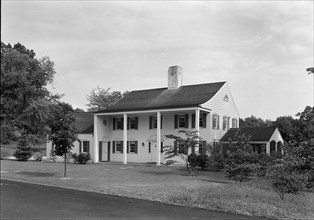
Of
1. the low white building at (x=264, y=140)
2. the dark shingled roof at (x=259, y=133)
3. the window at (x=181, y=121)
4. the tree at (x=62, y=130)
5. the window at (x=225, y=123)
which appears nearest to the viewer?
the tree at (x=62, y=130)

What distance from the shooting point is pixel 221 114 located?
112 ft

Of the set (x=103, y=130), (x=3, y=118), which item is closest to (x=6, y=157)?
(x=103, y=130)

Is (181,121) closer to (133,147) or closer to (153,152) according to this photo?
(153,152)

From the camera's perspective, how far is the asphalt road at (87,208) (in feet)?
29.4

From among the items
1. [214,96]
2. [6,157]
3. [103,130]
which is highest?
[214,96]

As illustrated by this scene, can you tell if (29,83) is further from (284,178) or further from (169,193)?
(284,178)

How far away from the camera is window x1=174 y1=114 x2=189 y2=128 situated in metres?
32.2

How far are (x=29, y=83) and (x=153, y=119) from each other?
12.1 m

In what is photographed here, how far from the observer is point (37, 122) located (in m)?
27.4

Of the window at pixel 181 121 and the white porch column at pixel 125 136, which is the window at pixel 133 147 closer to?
the white porch column at pixel 125 136

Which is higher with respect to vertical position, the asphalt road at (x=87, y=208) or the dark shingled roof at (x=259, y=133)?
the dark shingled roof at (x=259, y=133)

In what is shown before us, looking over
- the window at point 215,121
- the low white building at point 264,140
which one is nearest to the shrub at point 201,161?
the low white building at point 264,140

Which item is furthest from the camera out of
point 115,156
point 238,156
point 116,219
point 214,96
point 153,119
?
point 115,156

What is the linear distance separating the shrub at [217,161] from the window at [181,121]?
6632 mm
